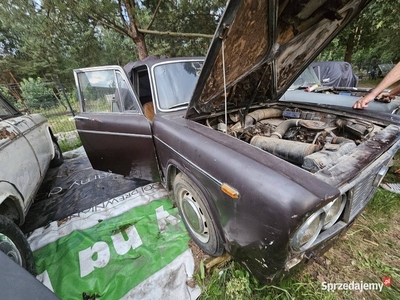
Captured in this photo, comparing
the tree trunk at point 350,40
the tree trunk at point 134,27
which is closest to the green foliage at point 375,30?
the tree trunk at point 350,40

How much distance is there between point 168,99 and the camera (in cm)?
215

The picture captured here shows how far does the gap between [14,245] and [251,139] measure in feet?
7.59

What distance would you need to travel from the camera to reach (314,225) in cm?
107

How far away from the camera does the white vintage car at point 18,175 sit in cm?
156

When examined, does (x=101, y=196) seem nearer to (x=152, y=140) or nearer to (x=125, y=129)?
(x=125, y=129)

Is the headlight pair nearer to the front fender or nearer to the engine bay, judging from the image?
the engine bay

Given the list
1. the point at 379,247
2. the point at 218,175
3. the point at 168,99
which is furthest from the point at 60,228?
the point at 379,247

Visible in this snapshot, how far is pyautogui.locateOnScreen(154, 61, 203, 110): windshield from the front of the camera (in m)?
2.14

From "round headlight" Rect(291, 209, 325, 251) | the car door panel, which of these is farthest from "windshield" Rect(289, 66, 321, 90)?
the car door panel

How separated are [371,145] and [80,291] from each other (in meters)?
2.65

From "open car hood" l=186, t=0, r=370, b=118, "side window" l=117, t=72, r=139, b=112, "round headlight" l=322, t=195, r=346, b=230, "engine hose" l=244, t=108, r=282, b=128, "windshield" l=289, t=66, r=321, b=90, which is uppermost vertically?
"open car hood" l=186, t=0, r=370, b=118

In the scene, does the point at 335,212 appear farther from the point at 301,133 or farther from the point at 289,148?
the point at 301,133

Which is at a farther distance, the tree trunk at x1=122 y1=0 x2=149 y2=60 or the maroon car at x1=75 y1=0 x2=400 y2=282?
the tree trunk at x1=122 y1=0 x2=149 y2=60

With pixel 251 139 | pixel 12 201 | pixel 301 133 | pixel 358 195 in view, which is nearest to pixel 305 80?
pixel 301 133
